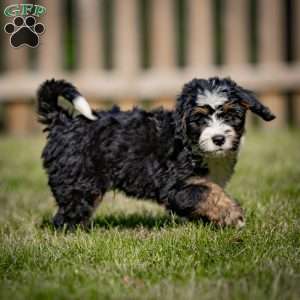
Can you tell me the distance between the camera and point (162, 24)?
10867 mm

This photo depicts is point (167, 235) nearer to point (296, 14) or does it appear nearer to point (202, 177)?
point (202, 177)

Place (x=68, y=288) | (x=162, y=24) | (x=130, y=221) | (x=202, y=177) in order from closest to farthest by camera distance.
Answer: (x=68, y=288) → (x=202, y=177) → (x=130, y=221) → (x=162, y=24)

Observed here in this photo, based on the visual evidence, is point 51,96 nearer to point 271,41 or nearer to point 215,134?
point 215,134

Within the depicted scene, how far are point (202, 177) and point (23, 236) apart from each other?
4.32 feet

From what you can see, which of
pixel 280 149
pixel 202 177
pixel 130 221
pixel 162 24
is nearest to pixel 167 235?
pixel 202 177

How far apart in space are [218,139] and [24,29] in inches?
72.8

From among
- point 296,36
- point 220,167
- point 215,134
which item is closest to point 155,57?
point 296,36

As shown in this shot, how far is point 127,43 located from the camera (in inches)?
429

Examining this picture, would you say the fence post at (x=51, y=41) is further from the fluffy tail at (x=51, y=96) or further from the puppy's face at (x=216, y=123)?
the puppy's face at (x=216, y=123)

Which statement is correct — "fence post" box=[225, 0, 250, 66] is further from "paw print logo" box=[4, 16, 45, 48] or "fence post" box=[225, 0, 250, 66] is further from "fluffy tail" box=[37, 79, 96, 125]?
"fluffy tail" box=[37, 79, 96, 125]

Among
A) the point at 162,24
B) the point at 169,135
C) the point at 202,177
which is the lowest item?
the point at 202,177

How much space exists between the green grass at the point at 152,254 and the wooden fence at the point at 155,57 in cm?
507

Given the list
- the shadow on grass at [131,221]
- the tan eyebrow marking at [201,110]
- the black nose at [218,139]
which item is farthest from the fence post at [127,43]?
the black nose at [218,139]

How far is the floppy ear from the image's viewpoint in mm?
4527
